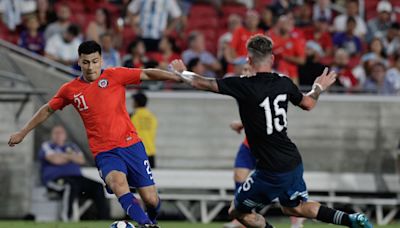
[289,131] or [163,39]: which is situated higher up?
[163,39]

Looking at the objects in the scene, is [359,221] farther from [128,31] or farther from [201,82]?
[128,31]

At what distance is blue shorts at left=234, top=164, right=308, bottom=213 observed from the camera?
11.6m

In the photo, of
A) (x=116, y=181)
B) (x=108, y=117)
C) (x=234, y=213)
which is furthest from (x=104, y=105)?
(x=234, y=213)


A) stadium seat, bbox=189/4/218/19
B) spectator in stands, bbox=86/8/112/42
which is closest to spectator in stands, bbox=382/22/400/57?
stadium seat, bbox=189/4/218/19

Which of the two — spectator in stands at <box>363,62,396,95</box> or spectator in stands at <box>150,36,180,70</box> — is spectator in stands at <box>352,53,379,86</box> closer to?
spectator in stands at <box>363,62,396,95</box>

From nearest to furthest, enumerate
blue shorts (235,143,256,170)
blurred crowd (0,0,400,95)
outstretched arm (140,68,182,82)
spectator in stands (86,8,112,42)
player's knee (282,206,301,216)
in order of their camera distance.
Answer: player's knee (282,206,301,216)
outstretched arm (140,68,182,82)
blue shorts (235,143,256,170)
blurred crowd (0,0,400,95)
spectator in stands (86,8,112,42)

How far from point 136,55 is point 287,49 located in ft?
8.70

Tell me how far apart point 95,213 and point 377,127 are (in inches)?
201

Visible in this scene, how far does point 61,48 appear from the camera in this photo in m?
20.8

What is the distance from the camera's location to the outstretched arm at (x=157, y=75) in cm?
1205

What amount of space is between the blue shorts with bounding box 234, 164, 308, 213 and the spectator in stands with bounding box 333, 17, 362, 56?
10975mm

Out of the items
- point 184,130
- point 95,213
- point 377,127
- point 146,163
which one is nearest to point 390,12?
point 377,127

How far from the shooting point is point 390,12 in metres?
23.6

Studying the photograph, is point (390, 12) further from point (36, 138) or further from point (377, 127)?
point (36, 138)
